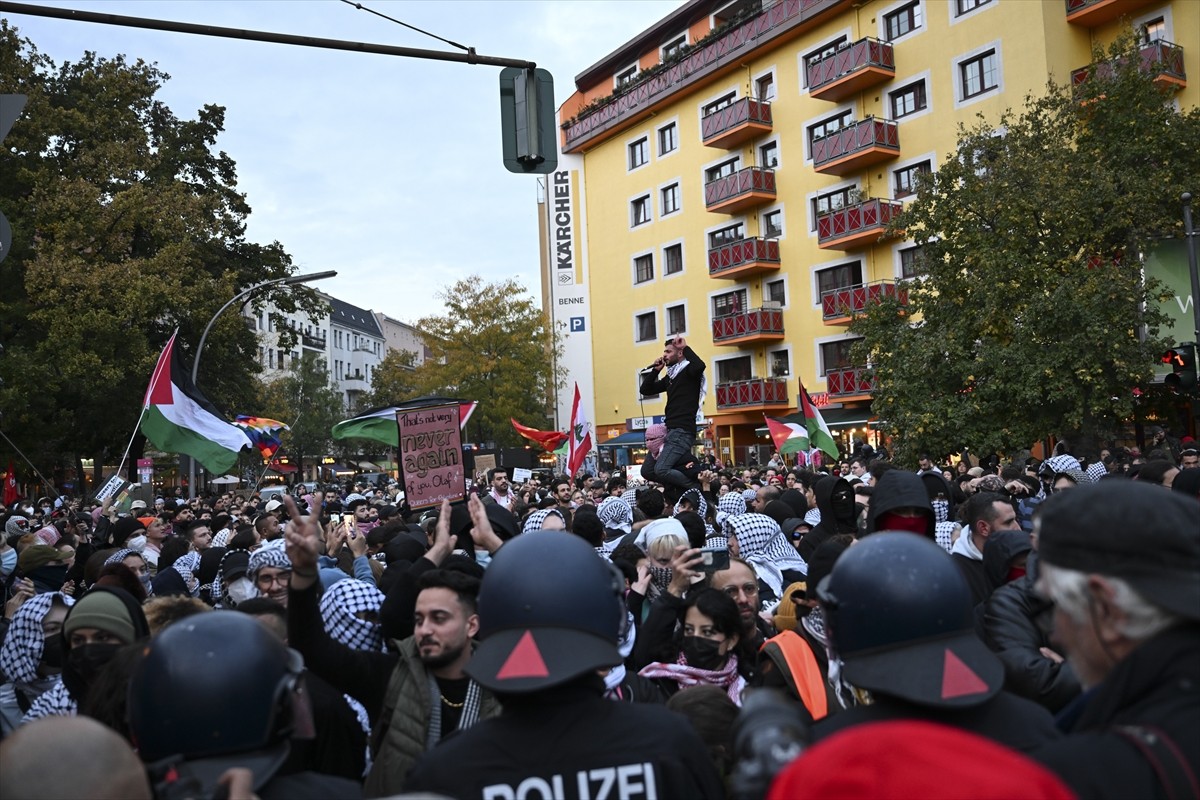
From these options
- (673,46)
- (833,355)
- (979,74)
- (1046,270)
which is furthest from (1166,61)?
(673,46)

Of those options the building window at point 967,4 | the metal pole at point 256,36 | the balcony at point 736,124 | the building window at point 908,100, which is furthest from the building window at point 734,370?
the metal pole at point 256,36

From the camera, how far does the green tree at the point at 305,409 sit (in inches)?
2675

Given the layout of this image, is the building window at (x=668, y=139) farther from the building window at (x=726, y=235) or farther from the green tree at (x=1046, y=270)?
the green tree at (x=1046, y=270)

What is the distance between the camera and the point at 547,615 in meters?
2.45

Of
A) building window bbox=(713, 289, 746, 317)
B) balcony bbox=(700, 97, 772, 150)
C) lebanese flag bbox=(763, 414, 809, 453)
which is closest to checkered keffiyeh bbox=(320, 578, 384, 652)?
lebanese flag bbox=(763, 414, 809, 453)

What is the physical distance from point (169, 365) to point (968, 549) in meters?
11.3

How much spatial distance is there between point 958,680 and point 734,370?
41301 millimetres

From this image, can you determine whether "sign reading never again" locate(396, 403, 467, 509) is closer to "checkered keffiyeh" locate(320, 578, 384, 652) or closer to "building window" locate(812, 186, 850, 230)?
"checkered keffiyeh" locate(320, 578, 384, 652)

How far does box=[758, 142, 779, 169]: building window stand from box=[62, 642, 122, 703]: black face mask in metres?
38.5

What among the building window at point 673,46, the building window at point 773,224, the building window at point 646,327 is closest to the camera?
the building window at point 773,224

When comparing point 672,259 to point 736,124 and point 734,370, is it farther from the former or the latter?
point 736,124

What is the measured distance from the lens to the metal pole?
26.2 ft

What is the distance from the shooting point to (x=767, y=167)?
40469mm

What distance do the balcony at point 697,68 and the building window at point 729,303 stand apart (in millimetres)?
8735
